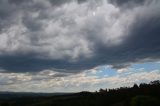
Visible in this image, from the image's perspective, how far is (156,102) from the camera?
176625 millimetres

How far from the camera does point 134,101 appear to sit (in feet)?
591

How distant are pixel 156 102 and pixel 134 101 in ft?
38.7

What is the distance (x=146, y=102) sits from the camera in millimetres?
173500

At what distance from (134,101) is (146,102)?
8465mm

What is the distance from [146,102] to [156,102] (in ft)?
22.3
